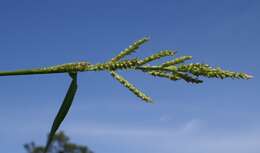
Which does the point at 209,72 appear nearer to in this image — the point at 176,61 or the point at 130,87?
the point at 176,61

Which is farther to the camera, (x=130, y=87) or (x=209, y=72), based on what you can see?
(x=130, y=87)

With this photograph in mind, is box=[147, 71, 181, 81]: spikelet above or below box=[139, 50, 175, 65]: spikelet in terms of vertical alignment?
below

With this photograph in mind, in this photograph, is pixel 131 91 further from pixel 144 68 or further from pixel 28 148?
pixel 28 148

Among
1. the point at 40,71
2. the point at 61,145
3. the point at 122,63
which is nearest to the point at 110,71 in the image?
the point at 122,63

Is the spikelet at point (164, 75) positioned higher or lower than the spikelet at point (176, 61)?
lower

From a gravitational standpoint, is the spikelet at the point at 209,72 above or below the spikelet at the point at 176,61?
below

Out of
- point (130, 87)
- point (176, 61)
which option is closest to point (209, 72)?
point (176, 61)

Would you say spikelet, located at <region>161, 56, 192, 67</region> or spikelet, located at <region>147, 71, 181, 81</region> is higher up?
A: spikelet, located at <region>161, 56, 192, 67</region>

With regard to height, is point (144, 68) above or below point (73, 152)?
below
